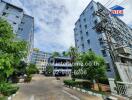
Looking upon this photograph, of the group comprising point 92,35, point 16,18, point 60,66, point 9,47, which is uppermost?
point 16,18

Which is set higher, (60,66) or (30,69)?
(60,66)

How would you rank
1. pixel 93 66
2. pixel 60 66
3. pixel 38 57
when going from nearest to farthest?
pixel 93 66
pixel 60 66
pixel 38 57

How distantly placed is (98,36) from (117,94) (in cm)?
1824

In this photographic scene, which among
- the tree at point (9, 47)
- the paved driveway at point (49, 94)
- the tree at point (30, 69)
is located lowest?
the paved driveway at point (49, 94)

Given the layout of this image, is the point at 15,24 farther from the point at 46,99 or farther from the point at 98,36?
the point at 46,99

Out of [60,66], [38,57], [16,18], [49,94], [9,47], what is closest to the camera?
[9,47]

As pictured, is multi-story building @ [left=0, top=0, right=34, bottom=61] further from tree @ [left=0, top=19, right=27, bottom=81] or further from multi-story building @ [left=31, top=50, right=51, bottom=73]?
multi-story building @ [left=31, top=50, right=51, bottom=73]

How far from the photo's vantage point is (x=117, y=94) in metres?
10.5

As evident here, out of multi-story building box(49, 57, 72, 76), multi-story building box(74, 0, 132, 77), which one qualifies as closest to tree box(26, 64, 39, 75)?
multi-story building box(49, 57, 72, 76)

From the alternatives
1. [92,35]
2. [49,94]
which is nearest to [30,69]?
[92,35]

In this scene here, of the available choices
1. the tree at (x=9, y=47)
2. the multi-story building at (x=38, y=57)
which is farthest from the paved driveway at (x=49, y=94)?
the multi-story building at (x=38, y=57)

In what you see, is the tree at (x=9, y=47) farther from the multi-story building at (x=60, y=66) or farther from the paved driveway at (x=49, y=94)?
the multi-story building at (x=60, y=66)

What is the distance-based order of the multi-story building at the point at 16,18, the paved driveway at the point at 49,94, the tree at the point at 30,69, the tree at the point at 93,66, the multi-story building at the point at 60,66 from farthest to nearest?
1. the multi-story building at the point at 60,66
2. the tree at the point at 30,69
3. the multi-story building at the point at 16,18
4. the tree at the point at 93,66
5. the paved driveway at the point at 49,94

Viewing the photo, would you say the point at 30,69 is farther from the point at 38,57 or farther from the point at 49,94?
the point at 38,57
